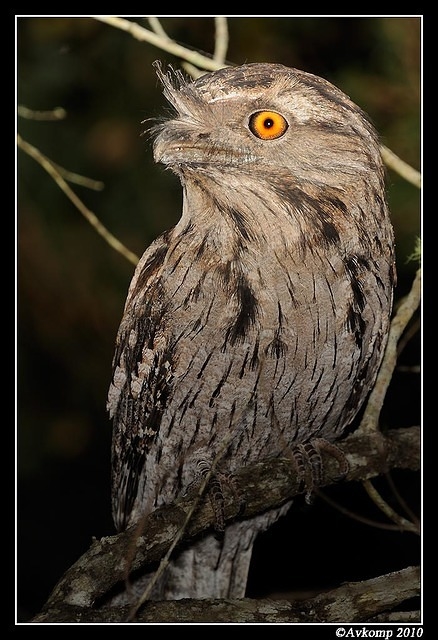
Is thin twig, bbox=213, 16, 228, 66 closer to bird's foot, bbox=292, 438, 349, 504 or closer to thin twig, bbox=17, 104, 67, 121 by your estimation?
thin twig, bbox=17, 104, 67, 121

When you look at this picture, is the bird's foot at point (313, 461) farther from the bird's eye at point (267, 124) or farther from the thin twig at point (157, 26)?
the thin twig at point (157, 26)

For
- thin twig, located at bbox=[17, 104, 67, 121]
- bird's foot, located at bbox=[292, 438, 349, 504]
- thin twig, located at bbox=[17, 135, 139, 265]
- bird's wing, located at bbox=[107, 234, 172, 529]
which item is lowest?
bird's foot, located at bbox=[292, 438, 349, 504]

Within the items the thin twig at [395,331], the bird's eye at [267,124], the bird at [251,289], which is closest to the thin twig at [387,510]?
the bird at [251,289]

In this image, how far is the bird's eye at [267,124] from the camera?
193 cm

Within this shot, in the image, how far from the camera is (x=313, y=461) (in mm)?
2314

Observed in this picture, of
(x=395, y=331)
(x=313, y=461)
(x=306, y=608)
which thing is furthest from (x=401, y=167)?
(x=306, y=608)

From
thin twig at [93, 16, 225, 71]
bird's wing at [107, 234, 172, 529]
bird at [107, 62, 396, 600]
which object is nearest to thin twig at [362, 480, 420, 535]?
bird at [107, 62, 396, 600]

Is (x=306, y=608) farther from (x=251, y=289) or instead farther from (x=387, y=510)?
(x=251, y=289)

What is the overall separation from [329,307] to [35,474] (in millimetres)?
1124

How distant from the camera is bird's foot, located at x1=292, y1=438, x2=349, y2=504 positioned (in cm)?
230

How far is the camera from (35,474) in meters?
2.51

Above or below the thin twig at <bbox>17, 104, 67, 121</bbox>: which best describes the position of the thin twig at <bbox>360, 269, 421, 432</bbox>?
below
